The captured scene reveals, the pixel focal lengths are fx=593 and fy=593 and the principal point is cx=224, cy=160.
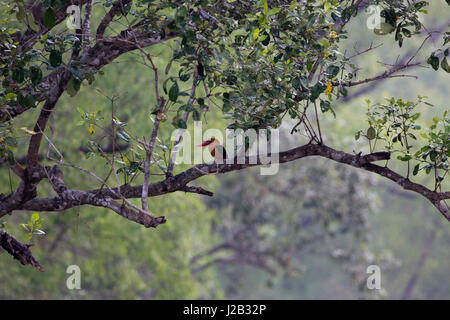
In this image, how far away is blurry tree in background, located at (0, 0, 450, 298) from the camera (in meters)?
3.19

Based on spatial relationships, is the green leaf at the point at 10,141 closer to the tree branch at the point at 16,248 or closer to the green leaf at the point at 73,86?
the green leaf at the point at 73,86

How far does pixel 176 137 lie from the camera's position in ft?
11.2

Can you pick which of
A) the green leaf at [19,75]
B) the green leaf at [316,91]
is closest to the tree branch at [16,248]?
the green leaf at [19,75]

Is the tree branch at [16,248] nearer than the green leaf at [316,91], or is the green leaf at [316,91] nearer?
the green leaf at [316,91]

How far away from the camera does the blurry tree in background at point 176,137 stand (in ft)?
10.5

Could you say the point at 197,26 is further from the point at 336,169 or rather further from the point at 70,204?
the point at 336,169

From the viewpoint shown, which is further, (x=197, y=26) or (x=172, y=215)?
(x=172, y=215)

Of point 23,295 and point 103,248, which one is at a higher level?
point 103,248

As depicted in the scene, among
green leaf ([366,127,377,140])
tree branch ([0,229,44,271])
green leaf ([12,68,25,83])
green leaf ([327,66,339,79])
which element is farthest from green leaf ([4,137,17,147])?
green leaf ([366,127,377,140])

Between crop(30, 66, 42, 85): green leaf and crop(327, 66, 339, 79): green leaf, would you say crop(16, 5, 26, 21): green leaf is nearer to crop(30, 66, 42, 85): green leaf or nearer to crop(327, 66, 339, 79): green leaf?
crop(30, 66, 42, 85): green leaf

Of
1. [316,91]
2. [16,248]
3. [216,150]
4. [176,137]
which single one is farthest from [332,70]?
[16,248]

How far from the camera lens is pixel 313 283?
19.7m
